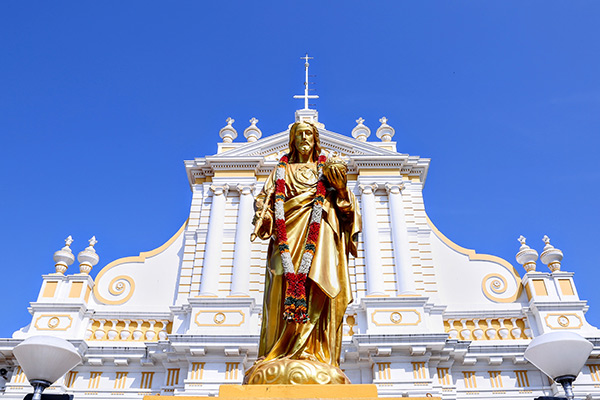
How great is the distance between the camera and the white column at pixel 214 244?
11.2 m

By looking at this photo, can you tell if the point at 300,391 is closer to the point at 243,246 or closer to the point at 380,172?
the point at 243,246

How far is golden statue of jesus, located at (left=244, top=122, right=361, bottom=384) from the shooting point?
3943 mm

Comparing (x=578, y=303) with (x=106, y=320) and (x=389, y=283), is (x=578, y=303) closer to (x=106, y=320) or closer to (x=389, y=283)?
(x=389, y=283)

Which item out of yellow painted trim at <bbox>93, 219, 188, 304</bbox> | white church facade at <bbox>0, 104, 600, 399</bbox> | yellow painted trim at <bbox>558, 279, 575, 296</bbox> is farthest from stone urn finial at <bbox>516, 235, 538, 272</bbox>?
yellow painted trim at <bbox>93, 219, 188, 304</bbox>

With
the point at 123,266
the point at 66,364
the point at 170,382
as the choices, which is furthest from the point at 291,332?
the point at 123,266

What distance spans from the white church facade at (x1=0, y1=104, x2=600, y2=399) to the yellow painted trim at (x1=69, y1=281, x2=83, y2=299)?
11cm

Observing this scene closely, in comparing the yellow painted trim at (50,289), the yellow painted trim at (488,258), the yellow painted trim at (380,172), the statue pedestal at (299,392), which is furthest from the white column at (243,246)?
the statue pedestal at (299,392)

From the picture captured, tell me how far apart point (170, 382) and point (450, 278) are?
20.1ft

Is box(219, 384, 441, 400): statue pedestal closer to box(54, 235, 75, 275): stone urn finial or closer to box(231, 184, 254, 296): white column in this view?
box(231, 184, 254, 296): white column

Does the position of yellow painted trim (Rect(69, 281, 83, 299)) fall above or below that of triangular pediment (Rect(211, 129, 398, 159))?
below

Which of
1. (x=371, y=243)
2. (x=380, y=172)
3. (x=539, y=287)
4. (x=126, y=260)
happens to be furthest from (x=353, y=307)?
(x=126, y=260)

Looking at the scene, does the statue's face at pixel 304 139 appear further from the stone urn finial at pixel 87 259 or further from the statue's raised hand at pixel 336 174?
the stone urn finial at pixel 87 259

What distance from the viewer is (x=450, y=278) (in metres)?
A: 11.8

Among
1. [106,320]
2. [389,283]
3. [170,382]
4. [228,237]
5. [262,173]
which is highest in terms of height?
[262,173]
